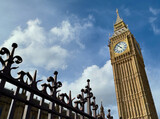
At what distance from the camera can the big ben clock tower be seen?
32.8 metres

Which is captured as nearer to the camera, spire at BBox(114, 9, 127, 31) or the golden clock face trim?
the golden clock face trim

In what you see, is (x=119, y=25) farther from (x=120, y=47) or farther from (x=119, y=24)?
(x=120, y=47)

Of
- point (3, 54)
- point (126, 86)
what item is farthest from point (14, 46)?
point (126, 86)

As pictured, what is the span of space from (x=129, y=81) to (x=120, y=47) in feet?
32.2

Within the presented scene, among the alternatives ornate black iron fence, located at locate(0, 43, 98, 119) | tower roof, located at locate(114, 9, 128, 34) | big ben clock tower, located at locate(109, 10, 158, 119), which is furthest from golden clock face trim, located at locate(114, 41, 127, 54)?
ornate black iron fence, located at locate(0, 43, 98, 119)

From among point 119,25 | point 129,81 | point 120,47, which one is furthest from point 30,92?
point 119,25

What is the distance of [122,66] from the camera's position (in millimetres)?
39750

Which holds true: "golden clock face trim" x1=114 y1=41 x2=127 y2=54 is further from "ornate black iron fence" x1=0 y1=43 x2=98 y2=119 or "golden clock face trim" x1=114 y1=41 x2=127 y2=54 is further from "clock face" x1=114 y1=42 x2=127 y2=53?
"ornate black iron fence" x1=0 y1=43 x2=98 y2=119

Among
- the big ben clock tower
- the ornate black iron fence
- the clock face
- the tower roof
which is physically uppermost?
the tower roof

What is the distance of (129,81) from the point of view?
3691 centimetres

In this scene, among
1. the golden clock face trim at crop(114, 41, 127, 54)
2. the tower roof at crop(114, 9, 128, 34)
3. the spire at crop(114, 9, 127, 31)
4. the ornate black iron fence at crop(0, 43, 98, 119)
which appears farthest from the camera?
the spire at crop(114, 9, 127, 31)

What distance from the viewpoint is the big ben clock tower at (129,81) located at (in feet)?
107

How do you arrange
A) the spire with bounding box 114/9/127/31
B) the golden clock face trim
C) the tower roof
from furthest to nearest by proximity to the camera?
the spire with bounding box 114/9/127/31
the tower roof
the golden clock face trim

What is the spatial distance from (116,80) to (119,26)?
20.2 m
